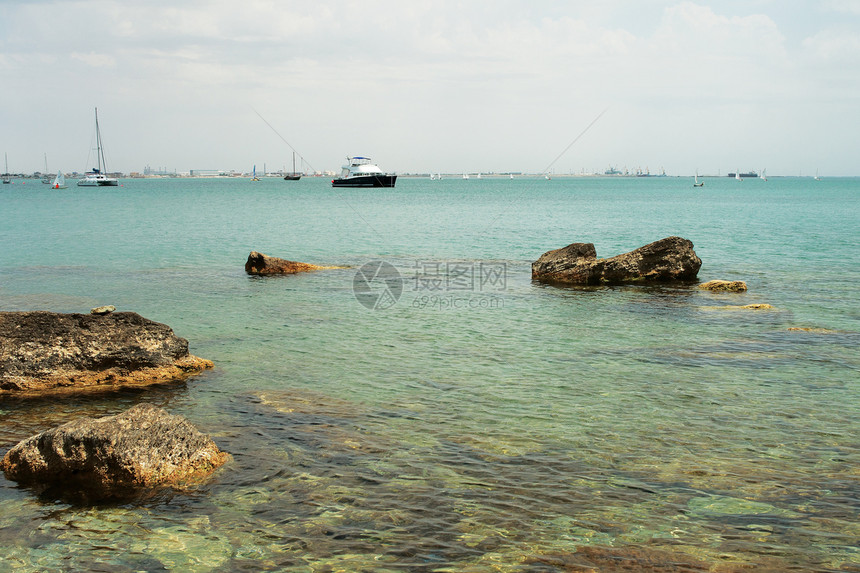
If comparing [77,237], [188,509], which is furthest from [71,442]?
[77,237]

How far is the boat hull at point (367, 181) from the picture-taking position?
14212 cm

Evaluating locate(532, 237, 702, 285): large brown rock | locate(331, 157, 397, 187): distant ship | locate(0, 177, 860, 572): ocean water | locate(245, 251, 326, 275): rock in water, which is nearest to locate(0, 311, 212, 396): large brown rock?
locate(0, 177, 860, 572): ocean water

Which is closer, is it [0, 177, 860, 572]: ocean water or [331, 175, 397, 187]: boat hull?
[0, 177, 860, 572]: ocean water

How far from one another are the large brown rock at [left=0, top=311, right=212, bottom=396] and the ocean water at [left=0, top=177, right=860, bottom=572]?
2.04 ft

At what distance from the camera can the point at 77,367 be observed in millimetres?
11078

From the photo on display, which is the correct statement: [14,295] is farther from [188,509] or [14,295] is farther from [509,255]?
[509,255]

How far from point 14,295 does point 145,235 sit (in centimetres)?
2447

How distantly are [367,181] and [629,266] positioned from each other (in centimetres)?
12391

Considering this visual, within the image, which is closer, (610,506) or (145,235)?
(610,506)

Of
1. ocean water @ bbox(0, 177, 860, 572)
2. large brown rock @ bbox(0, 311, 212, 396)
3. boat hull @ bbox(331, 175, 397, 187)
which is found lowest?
ocean water @ bbox(0, 177, 860, 572)

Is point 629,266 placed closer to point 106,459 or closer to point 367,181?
point 106,459

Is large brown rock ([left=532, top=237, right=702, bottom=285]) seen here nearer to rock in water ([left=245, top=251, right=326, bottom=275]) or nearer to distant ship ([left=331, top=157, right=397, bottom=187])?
rock in water ([left=245, top=251, right=326, bottom=275])

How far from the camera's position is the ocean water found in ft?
19.8

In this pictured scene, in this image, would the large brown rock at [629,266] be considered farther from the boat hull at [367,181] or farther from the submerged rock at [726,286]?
the boat hull at [367,181]
